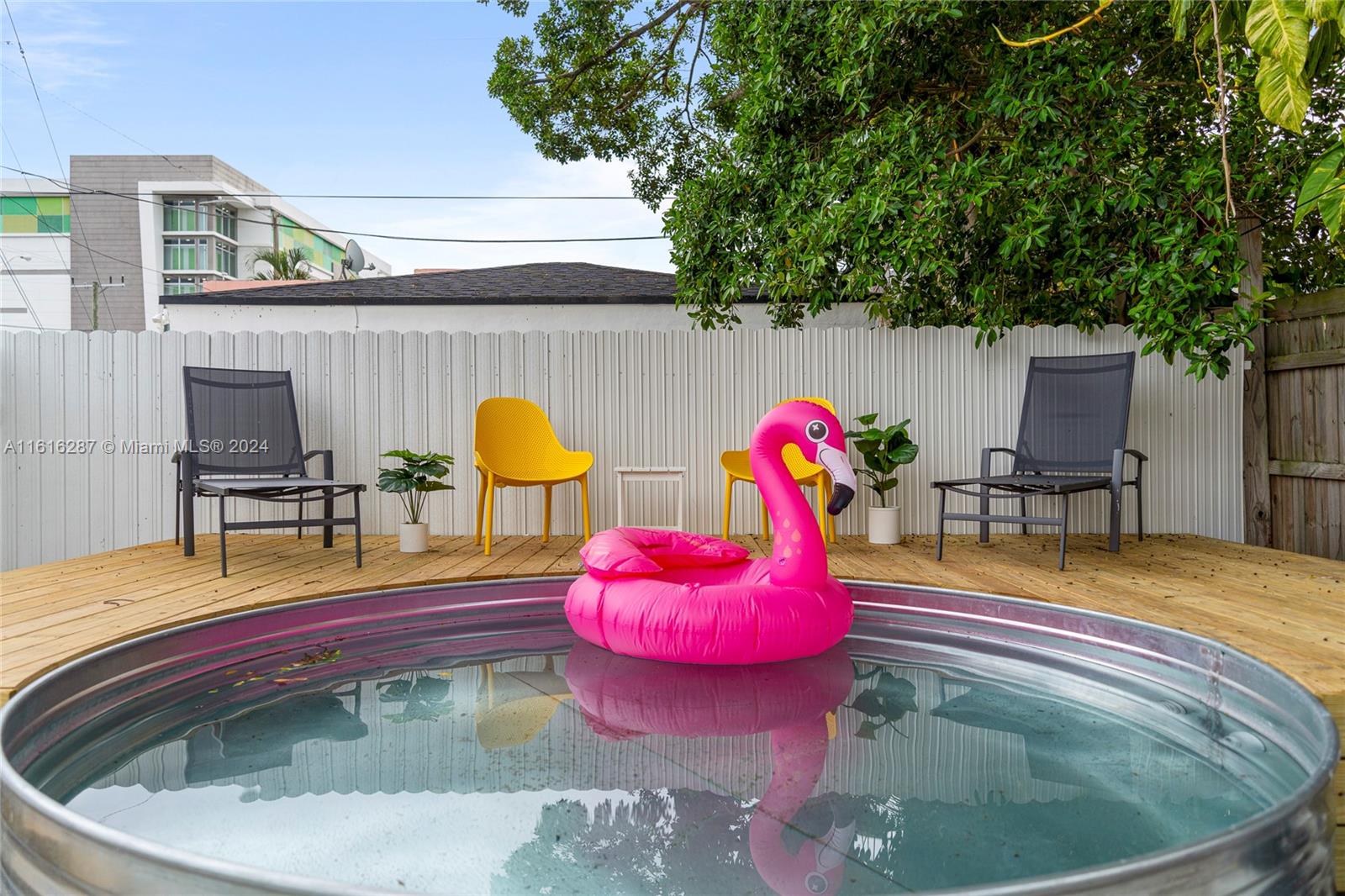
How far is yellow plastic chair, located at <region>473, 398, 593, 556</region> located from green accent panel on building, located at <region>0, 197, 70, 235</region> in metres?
33.0

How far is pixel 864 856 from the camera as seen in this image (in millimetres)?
1721

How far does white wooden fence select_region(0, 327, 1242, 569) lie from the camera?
5.78 metres

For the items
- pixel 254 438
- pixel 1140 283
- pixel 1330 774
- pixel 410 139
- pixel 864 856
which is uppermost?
pixel 410 139

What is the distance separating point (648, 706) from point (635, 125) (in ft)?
22.8

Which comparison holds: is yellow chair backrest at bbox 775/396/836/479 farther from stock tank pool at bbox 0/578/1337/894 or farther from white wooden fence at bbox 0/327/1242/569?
stock tank pool at bbox 0/578/1337/894

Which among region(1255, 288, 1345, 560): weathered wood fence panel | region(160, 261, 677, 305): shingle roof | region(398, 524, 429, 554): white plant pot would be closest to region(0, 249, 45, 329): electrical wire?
region(160, 261, 677, 305): shingle roof

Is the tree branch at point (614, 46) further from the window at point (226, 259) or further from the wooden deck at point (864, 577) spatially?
the window at point (226, 259)

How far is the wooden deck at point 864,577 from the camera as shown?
102 inches

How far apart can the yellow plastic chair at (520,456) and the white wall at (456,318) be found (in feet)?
11.4

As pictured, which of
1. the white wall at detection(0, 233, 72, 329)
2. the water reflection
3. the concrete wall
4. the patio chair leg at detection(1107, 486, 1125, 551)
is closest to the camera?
the water reflection

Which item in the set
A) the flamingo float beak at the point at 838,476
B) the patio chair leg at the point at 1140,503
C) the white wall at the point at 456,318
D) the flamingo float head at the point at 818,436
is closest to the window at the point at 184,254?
the white wall at the point at 456,318

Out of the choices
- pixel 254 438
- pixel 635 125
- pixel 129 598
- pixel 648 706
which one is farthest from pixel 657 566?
pixel 635 125

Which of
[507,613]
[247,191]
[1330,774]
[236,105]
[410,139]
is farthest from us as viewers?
[247,191]

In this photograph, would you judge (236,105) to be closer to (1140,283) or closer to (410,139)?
(410,139)
